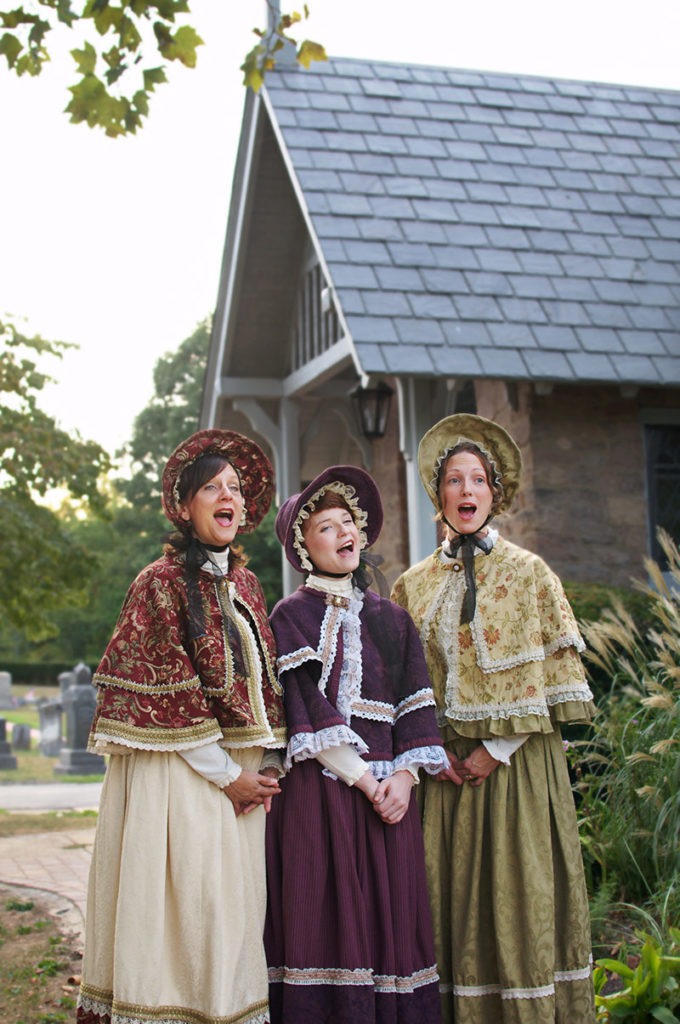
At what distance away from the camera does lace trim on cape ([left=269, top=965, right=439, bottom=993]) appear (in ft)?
9.42

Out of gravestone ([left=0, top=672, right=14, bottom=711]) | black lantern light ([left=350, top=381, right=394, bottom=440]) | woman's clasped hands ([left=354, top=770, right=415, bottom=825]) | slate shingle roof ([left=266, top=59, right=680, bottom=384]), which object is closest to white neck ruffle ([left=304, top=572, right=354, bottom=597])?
woman's clasped hands ([left=354, top=770, right=415, bottom=825])

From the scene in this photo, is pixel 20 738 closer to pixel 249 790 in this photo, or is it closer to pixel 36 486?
pixel 36 486

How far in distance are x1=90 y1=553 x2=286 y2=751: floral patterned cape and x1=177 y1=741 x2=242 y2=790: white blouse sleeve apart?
0.12 feet

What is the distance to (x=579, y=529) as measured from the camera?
682cm

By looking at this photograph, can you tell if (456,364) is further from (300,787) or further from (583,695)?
(300,787)

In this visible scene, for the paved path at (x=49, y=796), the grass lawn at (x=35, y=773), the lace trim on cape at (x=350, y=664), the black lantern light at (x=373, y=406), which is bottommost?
the paved path at (x=49, y=796)

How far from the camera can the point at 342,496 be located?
3.33 meters

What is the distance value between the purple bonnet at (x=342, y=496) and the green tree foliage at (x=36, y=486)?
19.6 feet

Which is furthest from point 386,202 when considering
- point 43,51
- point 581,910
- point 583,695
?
point 581,910

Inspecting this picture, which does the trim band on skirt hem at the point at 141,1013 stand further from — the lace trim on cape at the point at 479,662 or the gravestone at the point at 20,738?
the gravestone at the point at 20,738

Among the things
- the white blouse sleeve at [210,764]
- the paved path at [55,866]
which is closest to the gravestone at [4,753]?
the paved path at [55,866]

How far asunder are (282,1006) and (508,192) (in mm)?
5871

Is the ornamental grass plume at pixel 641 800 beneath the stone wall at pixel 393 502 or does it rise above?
beneath

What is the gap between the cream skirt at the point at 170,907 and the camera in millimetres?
2832
